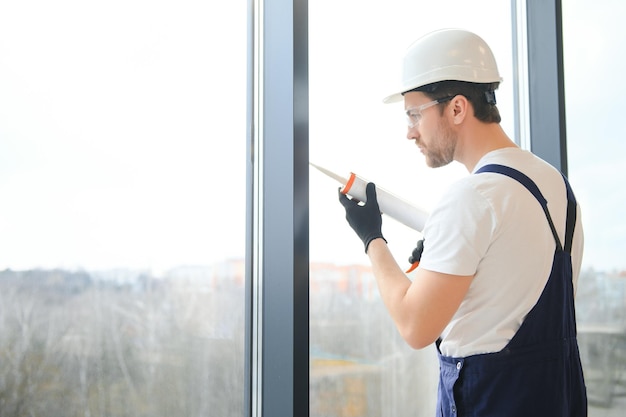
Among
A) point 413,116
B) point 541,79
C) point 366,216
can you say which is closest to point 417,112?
point 413,116

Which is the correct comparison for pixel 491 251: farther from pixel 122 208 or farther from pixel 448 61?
pixel 122 208

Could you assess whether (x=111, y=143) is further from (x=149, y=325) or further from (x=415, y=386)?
(x=415, y=386)

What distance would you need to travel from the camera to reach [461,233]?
40.0 inches

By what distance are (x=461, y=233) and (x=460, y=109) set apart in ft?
0.93

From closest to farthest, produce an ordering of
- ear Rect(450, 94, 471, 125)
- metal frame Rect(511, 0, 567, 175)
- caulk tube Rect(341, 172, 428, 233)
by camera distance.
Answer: ear Rect(450, 94, 471, 125) → caulk tube Rect(341, 172, 428, 233) → metal frame Rect(511, 0, 567, 175)

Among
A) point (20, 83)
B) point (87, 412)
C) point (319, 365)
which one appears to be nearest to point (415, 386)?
point (319, 365)

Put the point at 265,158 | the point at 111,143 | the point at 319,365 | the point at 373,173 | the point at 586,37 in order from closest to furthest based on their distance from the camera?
the point at 111,143
the point at 265,158
the point at 319,365
the point at 373,173
the point at 586,37

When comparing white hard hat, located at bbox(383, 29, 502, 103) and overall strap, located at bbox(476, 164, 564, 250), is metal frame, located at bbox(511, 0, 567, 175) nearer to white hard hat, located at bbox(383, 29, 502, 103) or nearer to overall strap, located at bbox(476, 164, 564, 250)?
white hard hat, located at bbox(383, 29, 502, 103)

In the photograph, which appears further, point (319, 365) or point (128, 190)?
point (319, 365)

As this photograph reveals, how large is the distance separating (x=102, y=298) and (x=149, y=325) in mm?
117

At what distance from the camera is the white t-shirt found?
3.34ft

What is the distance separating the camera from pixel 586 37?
2.10 meters

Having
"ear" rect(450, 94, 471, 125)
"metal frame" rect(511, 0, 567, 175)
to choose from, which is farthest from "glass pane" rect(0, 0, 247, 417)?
"metal frame" rect(511, 0, 567, 175)

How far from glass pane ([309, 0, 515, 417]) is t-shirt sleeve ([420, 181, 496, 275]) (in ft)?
1.92
